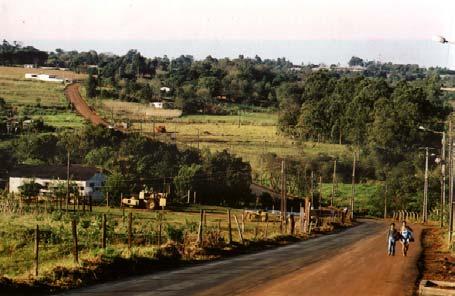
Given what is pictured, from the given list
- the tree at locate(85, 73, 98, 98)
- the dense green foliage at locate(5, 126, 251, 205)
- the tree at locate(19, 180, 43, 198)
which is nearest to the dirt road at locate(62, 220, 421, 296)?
the tree at locate(19, 180, 43, 198)

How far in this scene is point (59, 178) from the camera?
7319cm

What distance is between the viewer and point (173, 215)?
209 ft

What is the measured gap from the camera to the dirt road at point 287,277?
20.0 metres

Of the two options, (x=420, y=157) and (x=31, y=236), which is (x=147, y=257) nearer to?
(x=31, y=236)

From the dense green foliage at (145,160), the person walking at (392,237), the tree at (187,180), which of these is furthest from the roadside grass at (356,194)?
the person walking at (392,237)

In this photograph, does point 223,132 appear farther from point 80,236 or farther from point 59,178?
point 80,236

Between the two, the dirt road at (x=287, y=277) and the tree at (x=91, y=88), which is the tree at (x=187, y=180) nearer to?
the dirt road at (x=287, y=277)

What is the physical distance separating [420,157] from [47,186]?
50037 millimetres

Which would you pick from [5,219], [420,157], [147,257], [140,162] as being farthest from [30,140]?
[147,257]

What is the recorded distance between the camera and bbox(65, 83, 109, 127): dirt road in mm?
107000

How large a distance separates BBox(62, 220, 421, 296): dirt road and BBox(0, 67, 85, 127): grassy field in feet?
240

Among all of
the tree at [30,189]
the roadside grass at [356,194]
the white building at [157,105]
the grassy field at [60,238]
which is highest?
the white building at [157,105]

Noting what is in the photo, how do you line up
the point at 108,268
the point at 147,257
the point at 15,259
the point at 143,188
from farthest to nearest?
the point at 143,188 → the point at 15,259 → the point at 147,257 → the point at 108,268

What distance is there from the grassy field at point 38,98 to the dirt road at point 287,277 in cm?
7315
